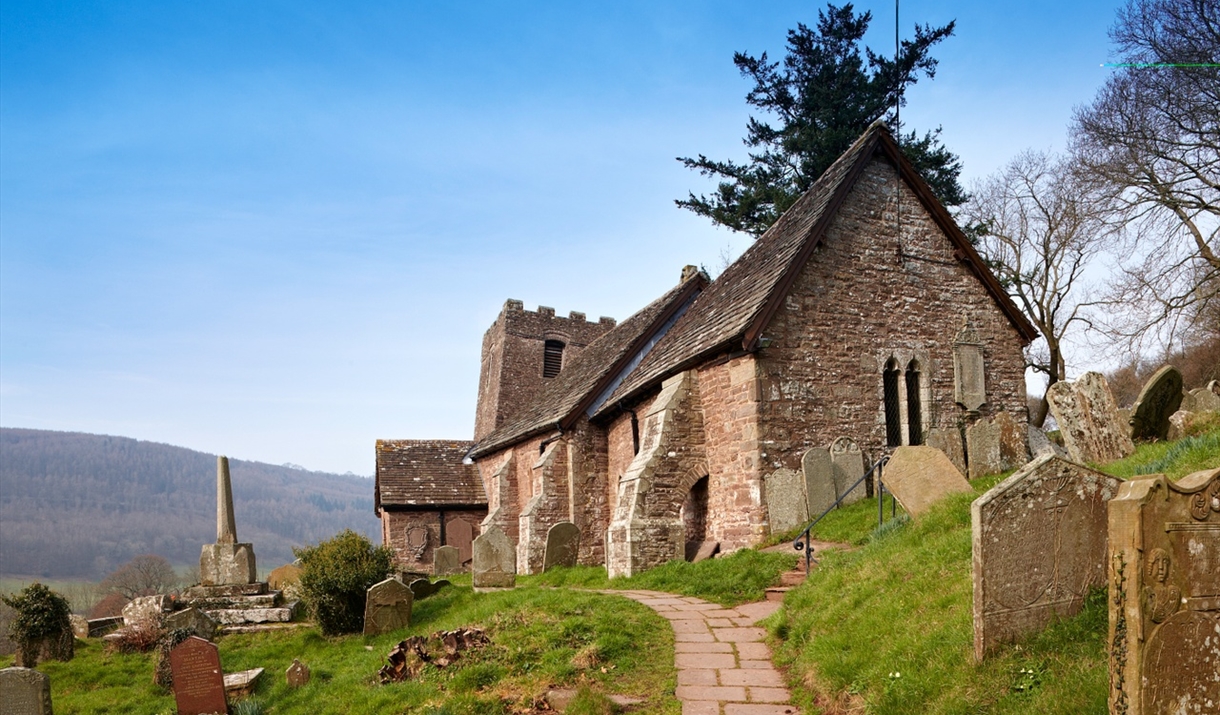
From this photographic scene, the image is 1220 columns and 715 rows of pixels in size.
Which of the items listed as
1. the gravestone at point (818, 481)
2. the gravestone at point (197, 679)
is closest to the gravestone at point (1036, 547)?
the gravestone at point (818, 481)

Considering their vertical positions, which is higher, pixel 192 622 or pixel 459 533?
pixel 192 622

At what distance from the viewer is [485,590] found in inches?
596

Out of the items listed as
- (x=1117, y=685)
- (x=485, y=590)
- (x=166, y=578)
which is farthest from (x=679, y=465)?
(x=166, y=578)

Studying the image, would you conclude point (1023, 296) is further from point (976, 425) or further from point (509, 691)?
point (509, 691)

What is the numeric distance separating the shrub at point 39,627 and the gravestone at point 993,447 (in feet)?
48.6

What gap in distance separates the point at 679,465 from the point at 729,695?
8164 mm

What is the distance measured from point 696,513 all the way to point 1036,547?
10.2 metres

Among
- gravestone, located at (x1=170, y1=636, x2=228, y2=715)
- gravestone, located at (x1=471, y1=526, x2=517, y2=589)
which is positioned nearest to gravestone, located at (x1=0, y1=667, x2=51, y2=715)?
gravestone, located at (x1=170, y1=636, x2=228, y2=715)

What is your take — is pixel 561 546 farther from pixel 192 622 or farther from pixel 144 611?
pixel 144 611

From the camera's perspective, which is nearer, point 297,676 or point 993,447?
point 297,676

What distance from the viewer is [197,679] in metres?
10.1

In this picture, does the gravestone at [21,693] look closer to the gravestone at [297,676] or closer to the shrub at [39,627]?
the gravestone at [297,676]

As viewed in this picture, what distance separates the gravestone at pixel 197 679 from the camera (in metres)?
10.0

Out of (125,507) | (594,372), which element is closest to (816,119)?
(594,372)
